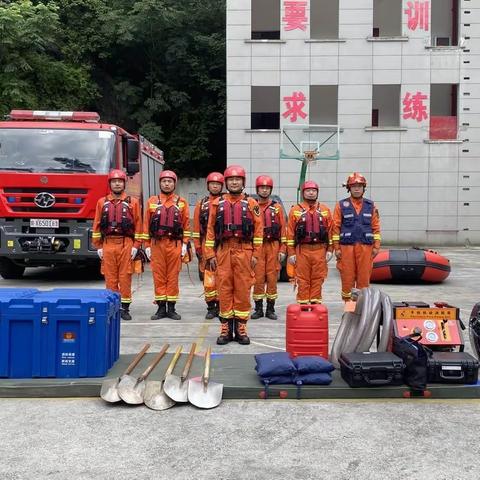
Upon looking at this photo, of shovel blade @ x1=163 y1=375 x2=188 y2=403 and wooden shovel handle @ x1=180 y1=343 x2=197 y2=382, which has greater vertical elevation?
wooden shovel handle @ x1=180 y1=343 x2=197 y2=382

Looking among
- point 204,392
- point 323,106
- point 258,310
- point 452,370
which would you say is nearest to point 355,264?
point 258,310

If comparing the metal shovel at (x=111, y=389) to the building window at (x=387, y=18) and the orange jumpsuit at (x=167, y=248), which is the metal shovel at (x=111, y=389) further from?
the building window at (x=387, y=18)

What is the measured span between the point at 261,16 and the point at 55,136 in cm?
1637

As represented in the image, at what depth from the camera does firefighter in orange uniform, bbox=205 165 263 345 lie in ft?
22.6

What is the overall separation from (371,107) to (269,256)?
15.7 meters

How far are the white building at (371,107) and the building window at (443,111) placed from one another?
0.18ft

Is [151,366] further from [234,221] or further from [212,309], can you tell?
[212,309]

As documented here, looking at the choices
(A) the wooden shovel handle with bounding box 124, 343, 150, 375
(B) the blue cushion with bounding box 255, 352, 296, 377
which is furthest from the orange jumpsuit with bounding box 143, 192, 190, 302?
(B) the blue cushion with bounding box 255, 352, 296, 377

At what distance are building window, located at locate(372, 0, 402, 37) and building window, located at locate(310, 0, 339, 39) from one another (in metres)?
1.63

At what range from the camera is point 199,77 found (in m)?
28.9

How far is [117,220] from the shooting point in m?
8.15

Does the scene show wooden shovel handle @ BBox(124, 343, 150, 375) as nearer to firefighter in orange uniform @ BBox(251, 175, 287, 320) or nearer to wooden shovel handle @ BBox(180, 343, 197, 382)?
wooden shovel handle @ BBox(180, 343, 197, 382)

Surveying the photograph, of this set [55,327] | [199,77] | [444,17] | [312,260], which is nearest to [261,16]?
[199,77]

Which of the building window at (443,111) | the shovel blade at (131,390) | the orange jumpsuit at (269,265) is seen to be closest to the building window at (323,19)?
the building window at (443,111)
